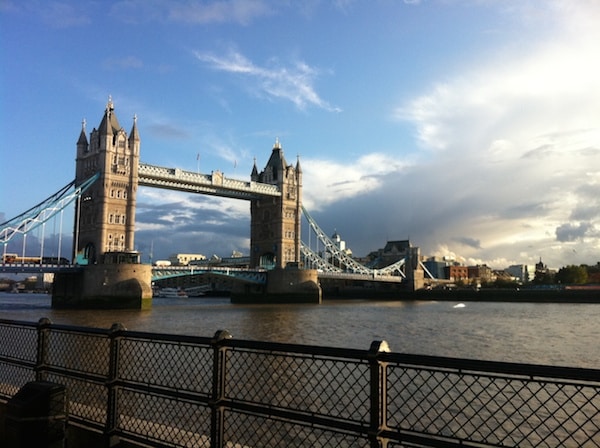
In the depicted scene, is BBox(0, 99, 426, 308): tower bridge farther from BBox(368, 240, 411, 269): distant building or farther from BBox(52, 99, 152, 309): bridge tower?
BBox(368, 240, 411, 269): distant building

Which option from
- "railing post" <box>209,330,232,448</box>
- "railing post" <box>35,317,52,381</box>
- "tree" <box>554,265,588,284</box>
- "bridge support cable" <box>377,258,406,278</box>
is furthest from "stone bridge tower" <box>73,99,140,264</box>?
"tree" <box>554,265,588,284</box>

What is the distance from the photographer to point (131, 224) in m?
63.2

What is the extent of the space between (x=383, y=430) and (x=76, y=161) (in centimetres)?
7004

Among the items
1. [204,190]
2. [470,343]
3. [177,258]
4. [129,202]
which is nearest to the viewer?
[470,343]

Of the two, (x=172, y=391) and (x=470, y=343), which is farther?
(x=470, y=343)

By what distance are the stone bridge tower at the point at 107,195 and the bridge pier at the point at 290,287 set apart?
21402 millimetres

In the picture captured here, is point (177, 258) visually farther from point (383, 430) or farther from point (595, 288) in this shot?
point (383, 430)

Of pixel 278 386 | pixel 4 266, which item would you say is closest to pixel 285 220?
pixel 4 266

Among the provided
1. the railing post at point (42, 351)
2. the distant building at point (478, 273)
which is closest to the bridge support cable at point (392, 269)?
the distant building at point (478, 273)

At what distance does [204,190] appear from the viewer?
74438mm

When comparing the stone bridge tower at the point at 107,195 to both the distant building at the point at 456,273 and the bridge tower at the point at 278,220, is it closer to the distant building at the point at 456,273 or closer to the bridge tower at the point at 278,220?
the bridge tower at the point at 278,220

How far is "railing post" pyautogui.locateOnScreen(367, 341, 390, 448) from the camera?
312 cm

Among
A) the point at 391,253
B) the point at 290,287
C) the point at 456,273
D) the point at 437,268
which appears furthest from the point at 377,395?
the point at 456,273

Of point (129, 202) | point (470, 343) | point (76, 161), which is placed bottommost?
point (470, 343)
